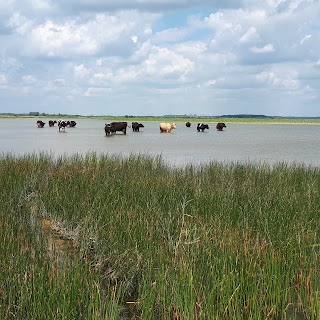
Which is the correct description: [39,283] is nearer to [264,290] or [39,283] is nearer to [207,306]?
[207,306]

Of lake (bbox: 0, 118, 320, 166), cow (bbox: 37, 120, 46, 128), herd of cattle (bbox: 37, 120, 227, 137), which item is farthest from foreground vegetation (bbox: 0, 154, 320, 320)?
cow (bbox: 37, 120, 46, 128)

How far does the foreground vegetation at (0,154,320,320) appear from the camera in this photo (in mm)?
3674

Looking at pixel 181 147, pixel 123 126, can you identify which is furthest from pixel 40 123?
pixel 181 147

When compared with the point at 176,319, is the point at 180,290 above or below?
above

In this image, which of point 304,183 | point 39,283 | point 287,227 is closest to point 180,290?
point 39,283

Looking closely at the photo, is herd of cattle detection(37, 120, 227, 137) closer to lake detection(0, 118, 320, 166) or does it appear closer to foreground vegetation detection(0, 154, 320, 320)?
lake detection(0, 118, 320, 166)

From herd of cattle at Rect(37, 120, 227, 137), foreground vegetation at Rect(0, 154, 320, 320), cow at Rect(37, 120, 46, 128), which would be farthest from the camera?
cow at Rect(37, 120, 46, 128)

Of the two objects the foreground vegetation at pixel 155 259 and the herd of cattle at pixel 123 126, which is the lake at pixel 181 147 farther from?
the foreground vegetation at pixel 155 259

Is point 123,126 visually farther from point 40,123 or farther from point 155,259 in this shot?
point 155,259

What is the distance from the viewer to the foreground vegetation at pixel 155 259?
367cm

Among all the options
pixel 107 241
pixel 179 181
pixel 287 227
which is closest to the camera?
pixel 107 241

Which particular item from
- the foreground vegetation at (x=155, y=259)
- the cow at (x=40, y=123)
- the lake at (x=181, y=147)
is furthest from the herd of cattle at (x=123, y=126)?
the foreground vegetation at (x=155, y=259)

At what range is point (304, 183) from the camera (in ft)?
33.3

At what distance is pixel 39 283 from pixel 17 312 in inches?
11.1
